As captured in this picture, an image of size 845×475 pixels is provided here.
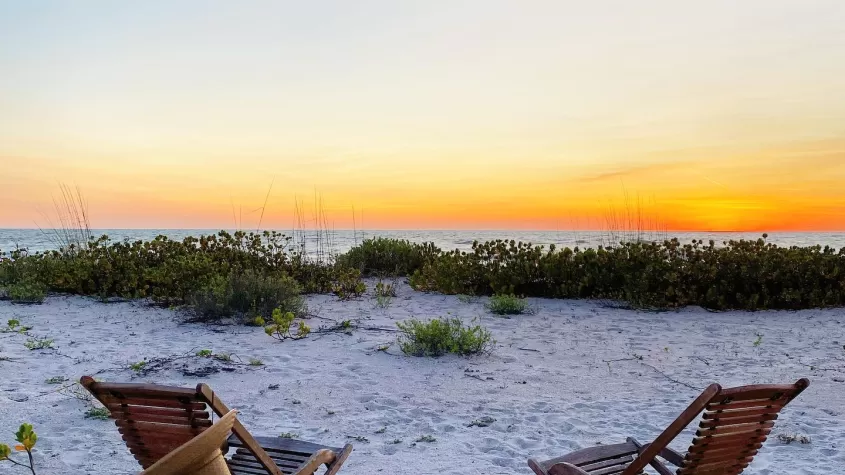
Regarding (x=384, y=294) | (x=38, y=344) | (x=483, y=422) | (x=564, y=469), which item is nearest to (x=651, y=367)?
(x=483, y=422)

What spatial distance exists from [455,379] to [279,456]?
3122 millimetres

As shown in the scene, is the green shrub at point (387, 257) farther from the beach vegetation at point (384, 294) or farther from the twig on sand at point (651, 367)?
the twig on sand at point (651, 367)

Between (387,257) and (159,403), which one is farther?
(387,257)

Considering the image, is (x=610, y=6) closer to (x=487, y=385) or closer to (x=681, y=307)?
(x=681, y=307)

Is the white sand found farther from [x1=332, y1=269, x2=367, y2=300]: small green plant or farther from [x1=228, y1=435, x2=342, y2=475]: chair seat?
[x1=332, y1=269, x2=367, y2=300]: small green plant

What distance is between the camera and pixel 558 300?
37.3 feet

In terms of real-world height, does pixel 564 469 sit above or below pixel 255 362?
above

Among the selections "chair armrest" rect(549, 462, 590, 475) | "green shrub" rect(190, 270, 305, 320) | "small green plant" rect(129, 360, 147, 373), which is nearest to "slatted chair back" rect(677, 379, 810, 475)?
"chair armrest" rect(549, 462, 590, 475)

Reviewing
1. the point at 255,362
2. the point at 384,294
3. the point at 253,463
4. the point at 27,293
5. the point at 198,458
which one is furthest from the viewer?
the point at 384,294

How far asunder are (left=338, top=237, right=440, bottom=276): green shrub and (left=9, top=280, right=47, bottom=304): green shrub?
19.9ft

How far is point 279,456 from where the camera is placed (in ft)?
11.6

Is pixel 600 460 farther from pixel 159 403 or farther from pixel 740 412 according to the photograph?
pixel 159 403

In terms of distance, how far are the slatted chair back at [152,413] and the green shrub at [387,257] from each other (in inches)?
454

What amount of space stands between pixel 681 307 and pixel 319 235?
769 centimetres
